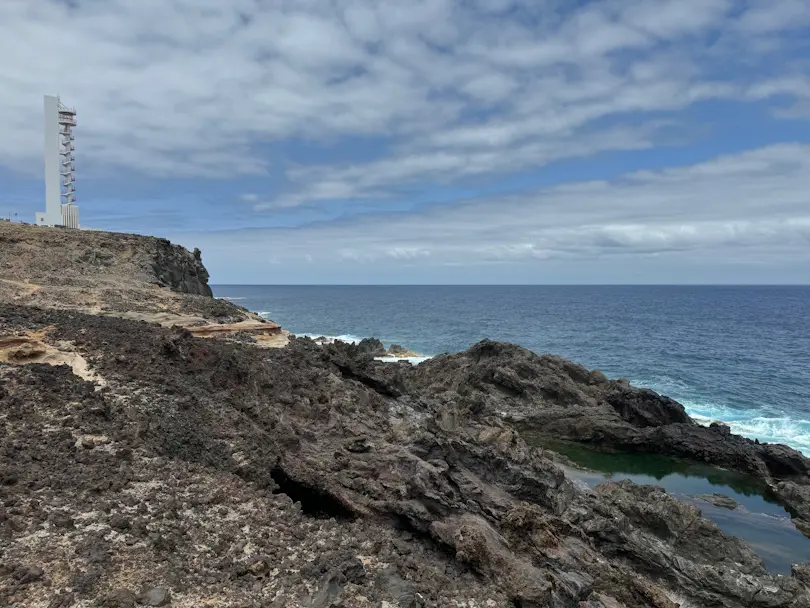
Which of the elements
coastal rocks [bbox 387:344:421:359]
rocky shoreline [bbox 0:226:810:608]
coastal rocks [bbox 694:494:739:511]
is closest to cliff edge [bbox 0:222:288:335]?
rocky shoreline [bbox 0:226:810:608]

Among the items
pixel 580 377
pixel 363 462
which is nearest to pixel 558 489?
pixel 363 462

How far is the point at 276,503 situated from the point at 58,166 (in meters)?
60.7

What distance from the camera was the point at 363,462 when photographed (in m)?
14.1

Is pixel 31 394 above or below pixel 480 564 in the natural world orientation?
above

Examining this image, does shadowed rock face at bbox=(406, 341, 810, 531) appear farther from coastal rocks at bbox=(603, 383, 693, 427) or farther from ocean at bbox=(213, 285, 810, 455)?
ocean at bbox=(213, 285, 810, 455)

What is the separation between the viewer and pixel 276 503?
1105cm

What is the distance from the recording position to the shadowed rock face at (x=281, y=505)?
860 cm

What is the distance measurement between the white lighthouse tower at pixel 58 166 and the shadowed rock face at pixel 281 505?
46.9 m

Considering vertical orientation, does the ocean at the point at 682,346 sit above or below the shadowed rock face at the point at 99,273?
below

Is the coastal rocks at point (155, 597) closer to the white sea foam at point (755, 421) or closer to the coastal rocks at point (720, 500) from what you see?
the coastal rocks at point (720, 500)

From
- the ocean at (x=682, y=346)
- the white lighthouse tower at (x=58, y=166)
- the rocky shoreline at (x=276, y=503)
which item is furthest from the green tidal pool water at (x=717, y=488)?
the white lighthouse tower at (x=58, y=166)

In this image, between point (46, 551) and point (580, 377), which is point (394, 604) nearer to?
point (46, 551)

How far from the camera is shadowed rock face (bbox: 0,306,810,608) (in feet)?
28.2

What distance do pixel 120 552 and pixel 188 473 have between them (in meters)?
2.89
